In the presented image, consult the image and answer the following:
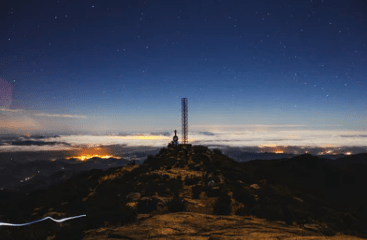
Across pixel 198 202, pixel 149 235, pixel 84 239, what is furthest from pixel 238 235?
pixel 198 202

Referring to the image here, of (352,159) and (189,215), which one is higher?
(189,215)

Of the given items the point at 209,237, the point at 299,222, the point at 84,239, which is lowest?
the point at 299,222

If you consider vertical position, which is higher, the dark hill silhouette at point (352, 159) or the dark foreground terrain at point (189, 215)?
the dark foreground terrain at point (189, 215)

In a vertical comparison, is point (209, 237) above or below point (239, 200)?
above

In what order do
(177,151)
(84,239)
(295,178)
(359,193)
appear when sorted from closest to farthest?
(84,239)
(177,151)
(359,193)
(295,178)

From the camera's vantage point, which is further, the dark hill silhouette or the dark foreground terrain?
the dark hill silhouette

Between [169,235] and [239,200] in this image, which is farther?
[239,200]

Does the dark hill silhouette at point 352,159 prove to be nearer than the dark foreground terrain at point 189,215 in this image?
No

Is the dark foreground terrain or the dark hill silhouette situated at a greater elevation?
the dark foreground terrain

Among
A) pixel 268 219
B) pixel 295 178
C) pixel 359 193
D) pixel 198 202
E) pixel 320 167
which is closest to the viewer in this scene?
pixel 268 219

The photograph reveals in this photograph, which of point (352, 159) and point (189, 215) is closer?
point (189, 215)

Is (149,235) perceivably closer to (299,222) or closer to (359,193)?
(299,222)
